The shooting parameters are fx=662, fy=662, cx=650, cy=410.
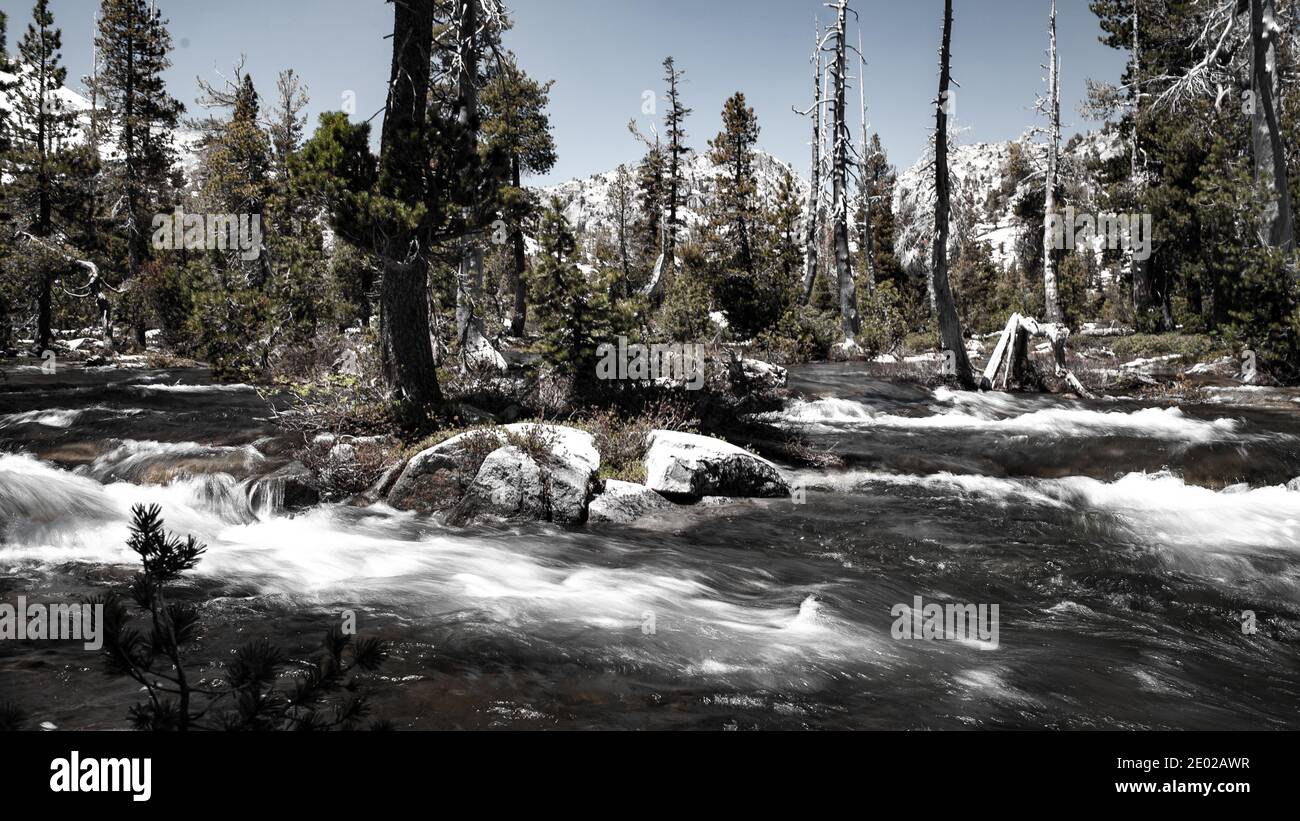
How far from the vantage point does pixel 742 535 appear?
8.51 m

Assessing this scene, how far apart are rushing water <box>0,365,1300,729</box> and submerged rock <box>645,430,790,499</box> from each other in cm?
41

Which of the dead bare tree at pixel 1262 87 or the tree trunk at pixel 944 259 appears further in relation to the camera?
the tree trunk at pixel 944 259

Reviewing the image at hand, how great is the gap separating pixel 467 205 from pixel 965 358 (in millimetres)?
15272

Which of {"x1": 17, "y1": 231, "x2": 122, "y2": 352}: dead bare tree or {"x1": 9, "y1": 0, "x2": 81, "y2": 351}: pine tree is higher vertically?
{"x1": 9, "y1": 0, "x2": 81, "y2": 351}: pine tree

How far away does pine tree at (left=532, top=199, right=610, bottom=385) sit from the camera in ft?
40.5

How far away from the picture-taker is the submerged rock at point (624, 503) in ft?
29.8

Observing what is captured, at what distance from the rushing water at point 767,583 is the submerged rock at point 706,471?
414mm

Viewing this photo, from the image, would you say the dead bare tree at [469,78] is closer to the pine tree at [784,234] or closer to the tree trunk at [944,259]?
the tree trunk at [944,259]

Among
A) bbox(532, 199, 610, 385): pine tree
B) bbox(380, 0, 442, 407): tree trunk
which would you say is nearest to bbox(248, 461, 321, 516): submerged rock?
bbox(380, 0, 442, 407): tree trunk

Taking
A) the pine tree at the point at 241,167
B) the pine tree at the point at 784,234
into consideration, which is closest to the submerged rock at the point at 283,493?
the pine tree at the point at 784,234

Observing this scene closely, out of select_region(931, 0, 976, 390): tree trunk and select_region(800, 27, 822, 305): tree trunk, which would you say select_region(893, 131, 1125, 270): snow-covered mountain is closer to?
select_region(931, 0, 976, 390): tree trunk

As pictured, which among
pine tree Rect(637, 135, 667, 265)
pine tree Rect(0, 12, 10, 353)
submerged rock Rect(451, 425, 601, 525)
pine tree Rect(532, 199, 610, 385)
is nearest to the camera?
submerged rock Rect(451, 425, 601, 525)
